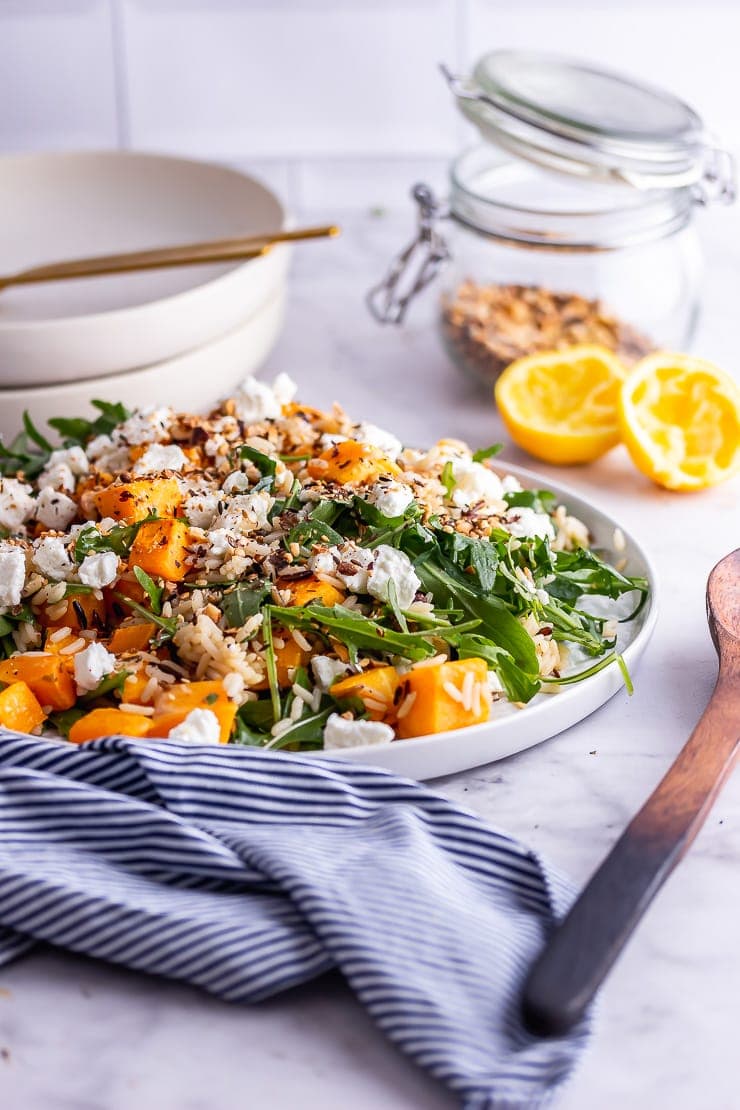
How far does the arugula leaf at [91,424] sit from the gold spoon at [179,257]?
1.26 ft

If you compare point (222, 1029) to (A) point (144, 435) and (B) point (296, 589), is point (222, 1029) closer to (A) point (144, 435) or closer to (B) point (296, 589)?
(B) point (296, 589)

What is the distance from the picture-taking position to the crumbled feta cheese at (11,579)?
1.35 m

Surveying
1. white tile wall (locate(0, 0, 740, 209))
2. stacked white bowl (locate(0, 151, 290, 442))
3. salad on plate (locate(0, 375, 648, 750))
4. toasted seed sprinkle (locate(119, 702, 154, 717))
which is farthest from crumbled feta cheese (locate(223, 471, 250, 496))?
white tile wall (locate(0, 0, 740, 209))

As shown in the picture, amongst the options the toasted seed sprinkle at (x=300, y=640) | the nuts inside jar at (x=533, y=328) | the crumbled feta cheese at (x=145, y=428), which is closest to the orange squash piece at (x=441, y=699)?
the toasted seed sprinkle at (x=300, y=640)

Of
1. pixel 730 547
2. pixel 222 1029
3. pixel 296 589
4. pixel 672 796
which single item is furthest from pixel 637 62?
pixel 222 1029

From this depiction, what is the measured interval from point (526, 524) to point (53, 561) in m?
0.53

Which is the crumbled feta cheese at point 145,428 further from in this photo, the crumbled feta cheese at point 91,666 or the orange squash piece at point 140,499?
the crumbled feta cheese at point 91,666

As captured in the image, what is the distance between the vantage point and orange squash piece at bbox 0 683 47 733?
1.25m

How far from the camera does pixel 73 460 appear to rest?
5.28 ft

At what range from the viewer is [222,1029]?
1.01 meters

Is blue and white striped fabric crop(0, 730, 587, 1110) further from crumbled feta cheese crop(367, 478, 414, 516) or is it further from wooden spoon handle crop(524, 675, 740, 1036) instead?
crumbled feta cheese crop(367, 478, 414, 516)

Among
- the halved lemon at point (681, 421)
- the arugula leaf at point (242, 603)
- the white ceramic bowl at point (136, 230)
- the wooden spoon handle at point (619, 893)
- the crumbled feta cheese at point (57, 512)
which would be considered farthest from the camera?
the white ceramic bowl at point (136, 230)

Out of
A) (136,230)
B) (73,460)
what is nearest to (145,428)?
(73,460)

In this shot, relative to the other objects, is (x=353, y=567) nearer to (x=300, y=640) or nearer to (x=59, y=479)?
(x=300, y=640)
